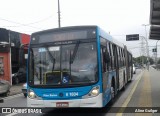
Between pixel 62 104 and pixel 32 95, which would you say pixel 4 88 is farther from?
pixel 62 104

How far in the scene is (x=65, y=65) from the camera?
36.3 feet

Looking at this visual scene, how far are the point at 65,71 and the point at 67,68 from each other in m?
0.11

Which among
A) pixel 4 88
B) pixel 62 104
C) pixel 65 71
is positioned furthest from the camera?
pixel 4 88

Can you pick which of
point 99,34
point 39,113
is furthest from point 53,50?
point 39,113

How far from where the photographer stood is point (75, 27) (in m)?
11.7

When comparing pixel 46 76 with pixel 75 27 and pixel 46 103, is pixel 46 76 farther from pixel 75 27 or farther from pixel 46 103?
pixel 75 27

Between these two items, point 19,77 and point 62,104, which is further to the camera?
point 19,77

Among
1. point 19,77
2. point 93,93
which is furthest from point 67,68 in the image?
point 19,77

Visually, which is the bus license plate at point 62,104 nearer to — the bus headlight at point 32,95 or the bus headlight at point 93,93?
the bus headlight at point 93,93

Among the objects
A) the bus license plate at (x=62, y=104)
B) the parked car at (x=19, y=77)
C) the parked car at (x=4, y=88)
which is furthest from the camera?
the parked car at (x=19, y=77)

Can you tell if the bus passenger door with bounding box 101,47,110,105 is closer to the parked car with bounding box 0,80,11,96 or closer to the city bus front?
the city bus front

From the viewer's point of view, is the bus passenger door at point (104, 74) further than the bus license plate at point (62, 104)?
A: Yes

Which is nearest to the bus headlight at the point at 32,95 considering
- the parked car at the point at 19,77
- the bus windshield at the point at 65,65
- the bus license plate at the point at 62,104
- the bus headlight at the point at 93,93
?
the bus windshield at the point at 65,65

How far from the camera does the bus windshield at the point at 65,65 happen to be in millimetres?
10984
